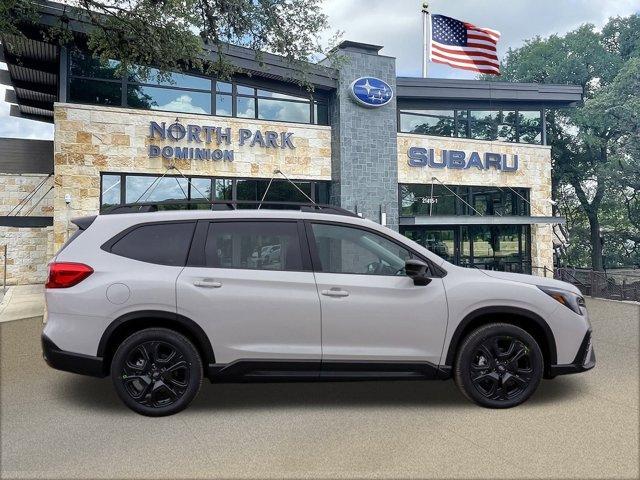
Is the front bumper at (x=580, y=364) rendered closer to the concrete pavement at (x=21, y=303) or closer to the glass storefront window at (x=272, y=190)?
the concrete pavement at (x=21, y=303)

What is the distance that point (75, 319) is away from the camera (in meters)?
4.42

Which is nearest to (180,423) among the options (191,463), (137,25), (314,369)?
(191,463)

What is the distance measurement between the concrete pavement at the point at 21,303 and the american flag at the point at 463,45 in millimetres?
14468

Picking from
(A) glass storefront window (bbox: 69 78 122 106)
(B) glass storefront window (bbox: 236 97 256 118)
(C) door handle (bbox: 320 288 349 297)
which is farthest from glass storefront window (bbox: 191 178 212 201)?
(C) door handle (bbox: 320 288 349 297)

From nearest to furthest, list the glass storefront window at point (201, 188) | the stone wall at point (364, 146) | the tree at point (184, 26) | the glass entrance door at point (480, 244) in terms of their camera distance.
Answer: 1. the tree at point (184, 26)
2. the glass storefront window at point (201, 188)
3. the stone wall at point (364, 146)
4. the glass entrance door at point (480, 244)

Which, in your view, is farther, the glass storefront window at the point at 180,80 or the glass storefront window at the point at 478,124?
the glass storefront window at the point at 478,124

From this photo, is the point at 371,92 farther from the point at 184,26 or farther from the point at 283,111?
the point at 184,26

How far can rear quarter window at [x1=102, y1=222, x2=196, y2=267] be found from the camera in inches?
183

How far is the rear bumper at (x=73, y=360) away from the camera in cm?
442

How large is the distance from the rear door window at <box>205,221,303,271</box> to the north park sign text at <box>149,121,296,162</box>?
1032 centimetres

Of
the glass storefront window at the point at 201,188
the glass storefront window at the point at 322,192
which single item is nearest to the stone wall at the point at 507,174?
the glass storefront window at the point at 322,192

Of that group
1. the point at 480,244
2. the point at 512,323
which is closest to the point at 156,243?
the point at 512,323

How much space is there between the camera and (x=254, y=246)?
4812mm

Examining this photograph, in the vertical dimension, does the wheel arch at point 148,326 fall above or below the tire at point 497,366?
above
